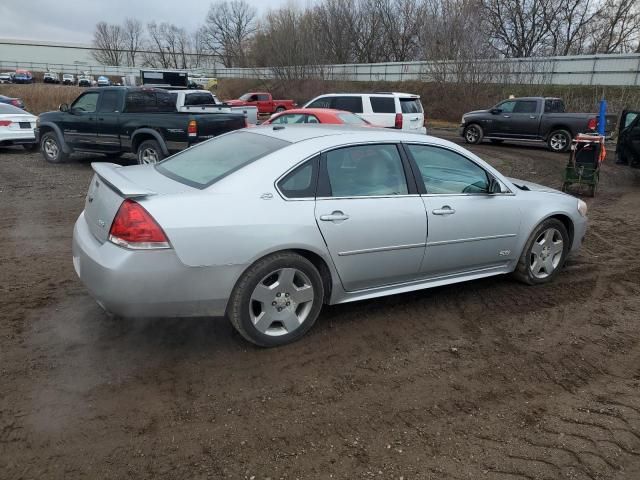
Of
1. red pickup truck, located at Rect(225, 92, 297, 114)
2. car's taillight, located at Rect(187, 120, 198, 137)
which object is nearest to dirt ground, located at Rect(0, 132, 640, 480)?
car's taillight, located at Rect(187, 120, 198, 137)

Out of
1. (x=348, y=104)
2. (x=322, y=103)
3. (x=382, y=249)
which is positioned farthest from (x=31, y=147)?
(x=382, y=249)

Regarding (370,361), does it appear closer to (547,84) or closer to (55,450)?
(55,450)

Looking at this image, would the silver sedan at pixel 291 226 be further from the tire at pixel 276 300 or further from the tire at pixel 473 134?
the tire at pixel 473 134

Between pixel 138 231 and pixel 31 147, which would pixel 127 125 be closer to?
pixel 31 147

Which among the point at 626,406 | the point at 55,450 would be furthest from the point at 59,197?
the point at 626,406

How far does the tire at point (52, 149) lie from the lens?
39.3 feet

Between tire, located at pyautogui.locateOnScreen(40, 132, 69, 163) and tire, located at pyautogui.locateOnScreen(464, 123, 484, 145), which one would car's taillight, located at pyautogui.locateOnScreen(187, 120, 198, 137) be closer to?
tire, located at pyautogui.locateOnScreen(40, 132, 69, 163)

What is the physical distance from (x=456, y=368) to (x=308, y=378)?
1028 millimetres

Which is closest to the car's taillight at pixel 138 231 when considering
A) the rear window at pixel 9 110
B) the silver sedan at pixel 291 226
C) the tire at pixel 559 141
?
the silver sedan at pixel 291 226

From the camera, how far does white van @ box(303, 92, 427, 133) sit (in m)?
15.4

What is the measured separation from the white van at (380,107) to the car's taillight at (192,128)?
582 centimetres

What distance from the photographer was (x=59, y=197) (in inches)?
335

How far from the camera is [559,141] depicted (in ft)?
56.0

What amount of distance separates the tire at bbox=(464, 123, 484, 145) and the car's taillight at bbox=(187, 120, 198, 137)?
1245 cm
